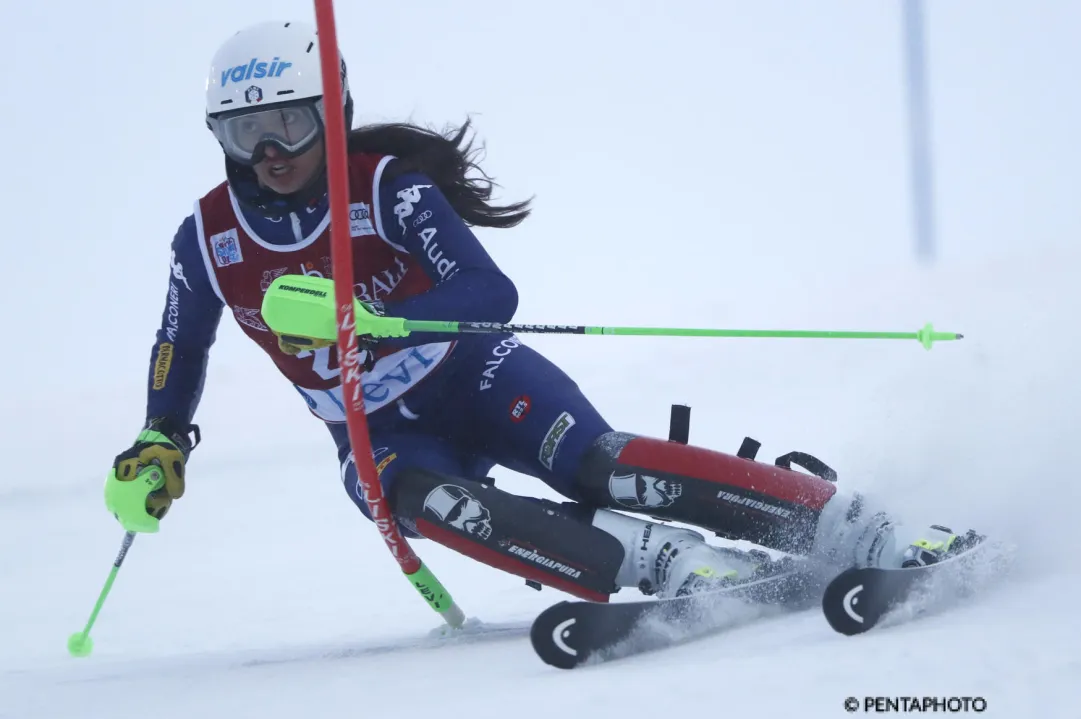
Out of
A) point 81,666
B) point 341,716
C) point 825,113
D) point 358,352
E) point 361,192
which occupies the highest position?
point 825,113

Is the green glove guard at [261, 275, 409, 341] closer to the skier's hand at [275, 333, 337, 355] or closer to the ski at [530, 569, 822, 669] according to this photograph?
the skier's hand at [275, 333, 337, 355]

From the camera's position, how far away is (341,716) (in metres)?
1.79

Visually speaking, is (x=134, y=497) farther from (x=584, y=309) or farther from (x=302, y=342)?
(x=584, y=309)

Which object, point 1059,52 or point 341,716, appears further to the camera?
point 1059,52

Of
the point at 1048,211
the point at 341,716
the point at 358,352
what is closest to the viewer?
the point at 341,716

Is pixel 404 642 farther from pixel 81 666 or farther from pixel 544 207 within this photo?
pixel 544 207

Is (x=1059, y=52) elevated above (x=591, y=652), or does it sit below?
above

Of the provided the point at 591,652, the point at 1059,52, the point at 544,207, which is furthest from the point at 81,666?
the point at 1059,52

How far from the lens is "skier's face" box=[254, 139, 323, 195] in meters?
2.44

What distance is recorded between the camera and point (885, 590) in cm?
194

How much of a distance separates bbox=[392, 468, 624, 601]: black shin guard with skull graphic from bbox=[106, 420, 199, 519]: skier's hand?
25.1 inches

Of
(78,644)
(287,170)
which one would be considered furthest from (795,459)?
(78,644)

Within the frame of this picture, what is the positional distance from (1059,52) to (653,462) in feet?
18.0

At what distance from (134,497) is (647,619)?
1.19 m
